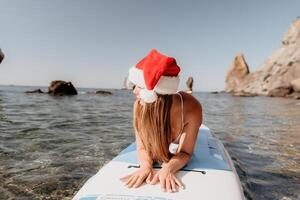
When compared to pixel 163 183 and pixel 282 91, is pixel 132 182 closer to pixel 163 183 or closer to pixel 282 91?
pixel 163 183

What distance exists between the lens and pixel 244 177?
5.04 m

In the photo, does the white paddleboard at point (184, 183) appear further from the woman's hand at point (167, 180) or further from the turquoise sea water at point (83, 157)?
the turquoise sea water at point (83, 157)

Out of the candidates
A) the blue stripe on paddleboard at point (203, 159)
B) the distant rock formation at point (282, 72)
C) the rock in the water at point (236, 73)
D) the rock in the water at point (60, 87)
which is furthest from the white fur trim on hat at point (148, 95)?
the rock in the water at point (236, 73)

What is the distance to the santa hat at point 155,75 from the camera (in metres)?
2.58

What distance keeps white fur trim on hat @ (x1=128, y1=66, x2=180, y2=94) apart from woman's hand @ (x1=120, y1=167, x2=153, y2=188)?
0.87m

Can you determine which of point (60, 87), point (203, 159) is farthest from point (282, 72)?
point (203, 159)

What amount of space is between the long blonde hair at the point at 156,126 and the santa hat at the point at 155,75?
0.55 ft

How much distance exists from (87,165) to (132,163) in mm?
2584

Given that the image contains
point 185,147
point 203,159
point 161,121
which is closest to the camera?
point 161,121

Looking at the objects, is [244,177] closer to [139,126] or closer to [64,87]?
[139,126]

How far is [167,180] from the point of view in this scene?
2.61m

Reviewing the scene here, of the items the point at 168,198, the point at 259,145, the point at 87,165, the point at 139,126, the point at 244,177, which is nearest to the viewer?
the point at 168,198

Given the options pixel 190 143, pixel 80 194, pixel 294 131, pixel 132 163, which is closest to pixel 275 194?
pixel 190 143

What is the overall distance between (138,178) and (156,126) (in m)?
0.61
